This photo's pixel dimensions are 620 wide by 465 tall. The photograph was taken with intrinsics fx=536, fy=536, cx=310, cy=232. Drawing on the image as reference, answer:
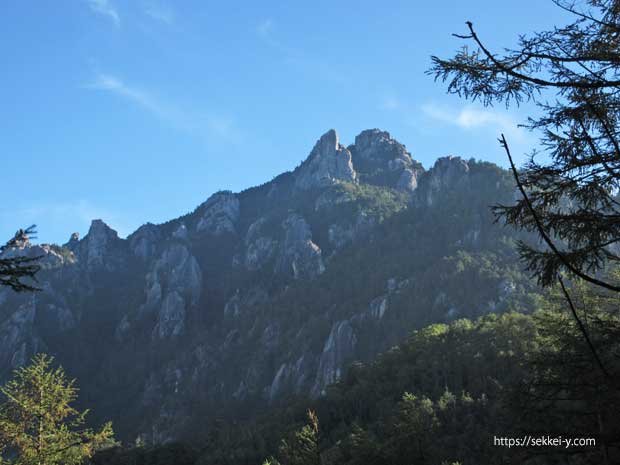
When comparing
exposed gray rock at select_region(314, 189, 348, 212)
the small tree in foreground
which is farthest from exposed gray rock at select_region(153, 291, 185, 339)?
the small tree in foreground

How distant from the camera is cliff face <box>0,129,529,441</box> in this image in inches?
4904

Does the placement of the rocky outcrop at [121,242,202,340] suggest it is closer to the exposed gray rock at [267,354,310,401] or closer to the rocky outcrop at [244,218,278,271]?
the rocky outcrop at [244,218,278,271]

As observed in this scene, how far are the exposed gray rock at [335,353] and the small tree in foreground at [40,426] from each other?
98.8 m

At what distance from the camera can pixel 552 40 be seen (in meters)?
6.79

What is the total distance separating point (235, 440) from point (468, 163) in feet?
428

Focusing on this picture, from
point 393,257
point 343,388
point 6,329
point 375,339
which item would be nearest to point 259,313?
point 393,257

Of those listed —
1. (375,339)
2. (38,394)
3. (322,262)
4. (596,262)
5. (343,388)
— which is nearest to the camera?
(596,262)

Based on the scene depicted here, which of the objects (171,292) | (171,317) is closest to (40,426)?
(171,317)

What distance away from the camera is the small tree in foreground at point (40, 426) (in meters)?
16.1

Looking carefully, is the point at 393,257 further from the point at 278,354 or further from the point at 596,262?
the point at 596,262

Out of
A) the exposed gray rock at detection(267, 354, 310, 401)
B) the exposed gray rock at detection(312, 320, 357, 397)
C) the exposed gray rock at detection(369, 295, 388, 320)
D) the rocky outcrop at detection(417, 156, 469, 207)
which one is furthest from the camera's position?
the rocky outcrop at detection(417, 156, 469, 207)

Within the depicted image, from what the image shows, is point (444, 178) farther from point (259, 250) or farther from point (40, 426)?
point (40, 426)

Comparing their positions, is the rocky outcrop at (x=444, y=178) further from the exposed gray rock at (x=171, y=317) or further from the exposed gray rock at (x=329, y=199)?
the exposed gray rock at (x=171, y=317)

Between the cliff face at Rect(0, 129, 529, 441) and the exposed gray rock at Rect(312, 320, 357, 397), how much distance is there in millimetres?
326
